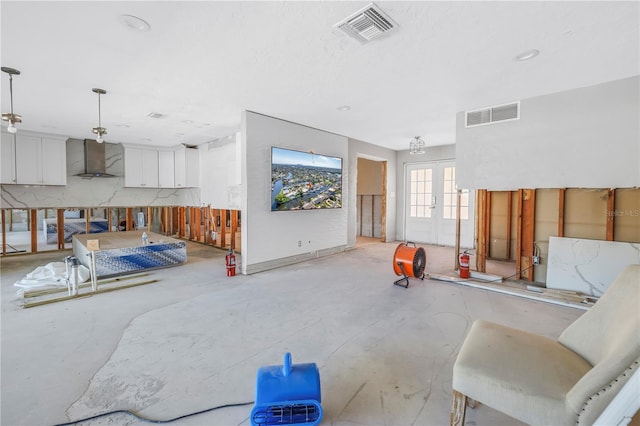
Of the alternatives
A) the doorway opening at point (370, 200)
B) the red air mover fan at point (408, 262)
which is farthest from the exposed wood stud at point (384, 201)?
the red air mover fan at point (408, 262)

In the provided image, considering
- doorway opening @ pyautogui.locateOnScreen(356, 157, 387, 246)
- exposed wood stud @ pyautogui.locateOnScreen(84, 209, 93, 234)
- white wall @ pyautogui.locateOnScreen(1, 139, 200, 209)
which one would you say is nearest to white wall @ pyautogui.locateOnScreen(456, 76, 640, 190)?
doorway opening @ pyautogui.locateOnScreen(356, 157, 387, 246)

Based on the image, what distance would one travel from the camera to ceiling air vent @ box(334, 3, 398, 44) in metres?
2.14

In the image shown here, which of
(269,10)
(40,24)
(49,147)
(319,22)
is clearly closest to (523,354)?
(319,22)

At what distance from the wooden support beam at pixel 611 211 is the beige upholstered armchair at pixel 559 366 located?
2630 mm

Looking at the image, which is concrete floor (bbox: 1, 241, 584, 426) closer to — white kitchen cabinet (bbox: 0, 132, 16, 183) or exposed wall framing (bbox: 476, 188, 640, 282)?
exposed wall framing (bbox: 476, 188, 640, 282)

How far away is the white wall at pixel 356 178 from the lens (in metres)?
6.86

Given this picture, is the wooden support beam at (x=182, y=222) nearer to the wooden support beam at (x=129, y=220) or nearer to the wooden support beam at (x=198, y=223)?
the wooden support beam at (x=198, y=223)

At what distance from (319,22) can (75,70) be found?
114 inches

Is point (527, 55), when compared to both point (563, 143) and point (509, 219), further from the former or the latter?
point (509, 219)

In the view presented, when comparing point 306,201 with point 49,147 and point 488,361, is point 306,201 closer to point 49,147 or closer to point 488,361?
point 488,361

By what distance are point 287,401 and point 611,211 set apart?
4.51 metres

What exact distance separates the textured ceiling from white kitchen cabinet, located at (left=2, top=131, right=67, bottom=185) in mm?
1959

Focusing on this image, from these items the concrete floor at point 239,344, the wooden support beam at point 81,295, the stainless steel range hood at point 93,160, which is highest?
the stainless steel range hood at point 93,160

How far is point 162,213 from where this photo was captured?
8.86 meters
